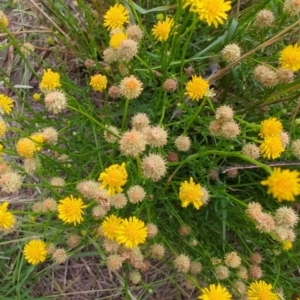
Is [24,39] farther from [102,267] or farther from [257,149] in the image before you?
[257,149]

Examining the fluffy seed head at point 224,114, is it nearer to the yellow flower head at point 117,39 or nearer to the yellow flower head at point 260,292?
the yellow flower head at point 117,39

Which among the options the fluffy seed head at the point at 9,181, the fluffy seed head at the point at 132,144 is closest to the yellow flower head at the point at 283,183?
the fluffy seed head at the point at 132,144

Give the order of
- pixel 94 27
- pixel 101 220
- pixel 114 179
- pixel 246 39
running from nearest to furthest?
pixel 114 179 < pixel 101 220 < pixel 246 39 < pixel 94 27

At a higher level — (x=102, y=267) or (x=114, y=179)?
(x=114, y=179)

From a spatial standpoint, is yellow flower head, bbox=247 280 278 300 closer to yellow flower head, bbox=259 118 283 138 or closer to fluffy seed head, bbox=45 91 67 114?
yellow flower head, bbox=259 118 283 138

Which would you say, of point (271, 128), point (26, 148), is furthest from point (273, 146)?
point (26, 148)

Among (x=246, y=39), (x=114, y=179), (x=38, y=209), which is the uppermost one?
(x=246, y=39)

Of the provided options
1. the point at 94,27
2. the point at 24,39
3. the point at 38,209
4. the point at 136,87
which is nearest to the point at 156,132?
the point at 136,87

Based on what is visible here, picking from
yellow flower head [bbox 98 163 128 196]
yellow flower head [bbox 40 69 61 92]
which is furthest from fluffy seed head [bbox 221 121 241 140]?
yellow flower head [bbox 40 69 61 92]
